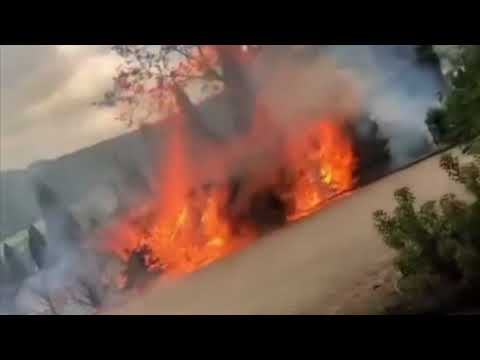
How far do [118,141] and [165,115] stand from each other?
14 centimetres

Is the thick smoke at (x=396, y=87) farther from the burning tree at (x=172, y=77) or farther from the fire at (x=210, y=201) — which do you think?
the burning tree at (x=172, y=77)

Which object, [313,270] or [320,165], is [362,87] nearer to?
[320,165]

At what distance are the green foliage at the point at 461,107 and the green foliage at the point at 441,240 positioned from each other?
0.35 ft

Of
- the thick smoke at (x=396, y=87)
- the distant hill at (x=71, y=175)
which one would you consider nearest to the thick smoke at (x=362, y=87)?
the thick smoke at (x=396, y=87)

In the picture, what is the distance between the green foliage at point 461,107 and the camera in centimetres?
181

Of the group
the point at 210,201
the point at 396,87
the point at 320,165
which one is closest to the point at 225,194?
the point at 210,201

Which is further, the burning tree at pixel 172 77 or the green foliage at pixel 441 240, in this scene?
the burning tree at pixel 172 77

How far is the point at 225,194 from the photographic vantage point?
6.06ft

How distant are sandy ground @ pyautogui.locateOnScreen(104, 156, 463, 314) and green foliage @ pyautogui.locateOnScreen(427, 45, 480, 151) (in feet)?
0.28

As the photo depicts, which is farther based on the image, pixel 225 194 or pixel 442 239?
pixel 225 194

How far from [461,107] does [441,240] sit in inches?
14.4
